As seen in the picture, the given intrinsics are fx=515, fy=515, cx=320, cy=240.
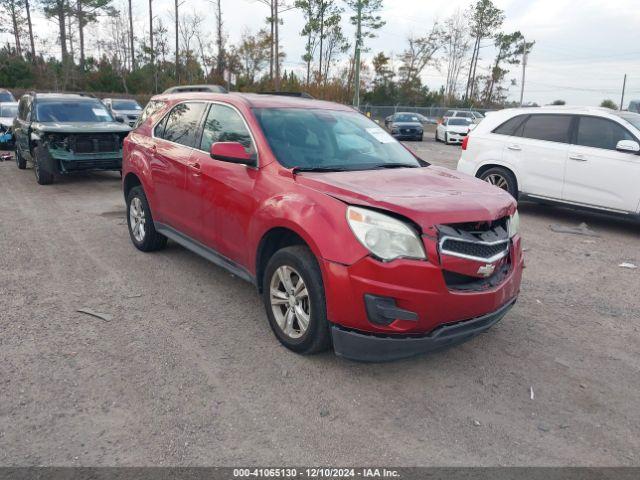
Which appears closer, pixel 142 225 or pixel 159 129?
pixel 159 129

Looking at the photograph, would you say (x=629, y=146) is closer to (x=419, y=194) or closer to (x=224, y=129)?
(x=419, y=194)

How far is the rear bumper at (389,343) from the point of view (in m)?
3.15

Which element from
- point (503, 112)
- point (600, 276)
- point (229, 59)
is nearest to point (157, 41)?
point (229, 59)

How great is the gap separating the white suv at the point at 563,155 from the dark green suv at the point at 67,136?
705cm

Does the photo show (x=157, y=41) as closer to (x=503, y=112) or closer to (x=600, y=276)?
(x=503, y=112)

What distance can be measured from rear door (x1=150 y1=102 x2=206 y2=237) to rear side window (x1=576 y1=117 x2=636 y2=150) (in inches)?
231

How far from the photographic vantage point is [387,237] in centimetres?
312

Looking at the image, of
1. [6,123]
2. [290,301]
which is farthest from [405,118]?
[290,301]

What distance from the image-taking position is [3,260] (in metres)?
5.65

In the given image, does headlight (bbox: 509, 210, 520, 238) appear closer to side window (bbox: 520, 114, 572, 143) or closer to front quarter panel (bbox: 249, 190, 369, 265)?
front quarter panel (bbox: 249, 190, 369, 265)

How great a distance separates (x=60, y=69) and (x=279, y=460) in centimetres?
5550

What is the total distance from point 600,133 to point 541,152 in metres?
0.86

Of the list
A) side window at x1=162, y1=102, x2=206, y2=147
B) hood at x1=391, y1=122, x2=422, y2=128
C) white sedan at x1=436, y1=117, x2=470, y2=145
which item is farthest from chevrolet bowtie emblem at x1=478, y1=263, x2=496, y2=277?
hood at x1=391, y1=122, x2=422, y2=128

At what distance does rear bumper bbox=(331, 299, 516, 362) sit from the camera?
10.3 ft
